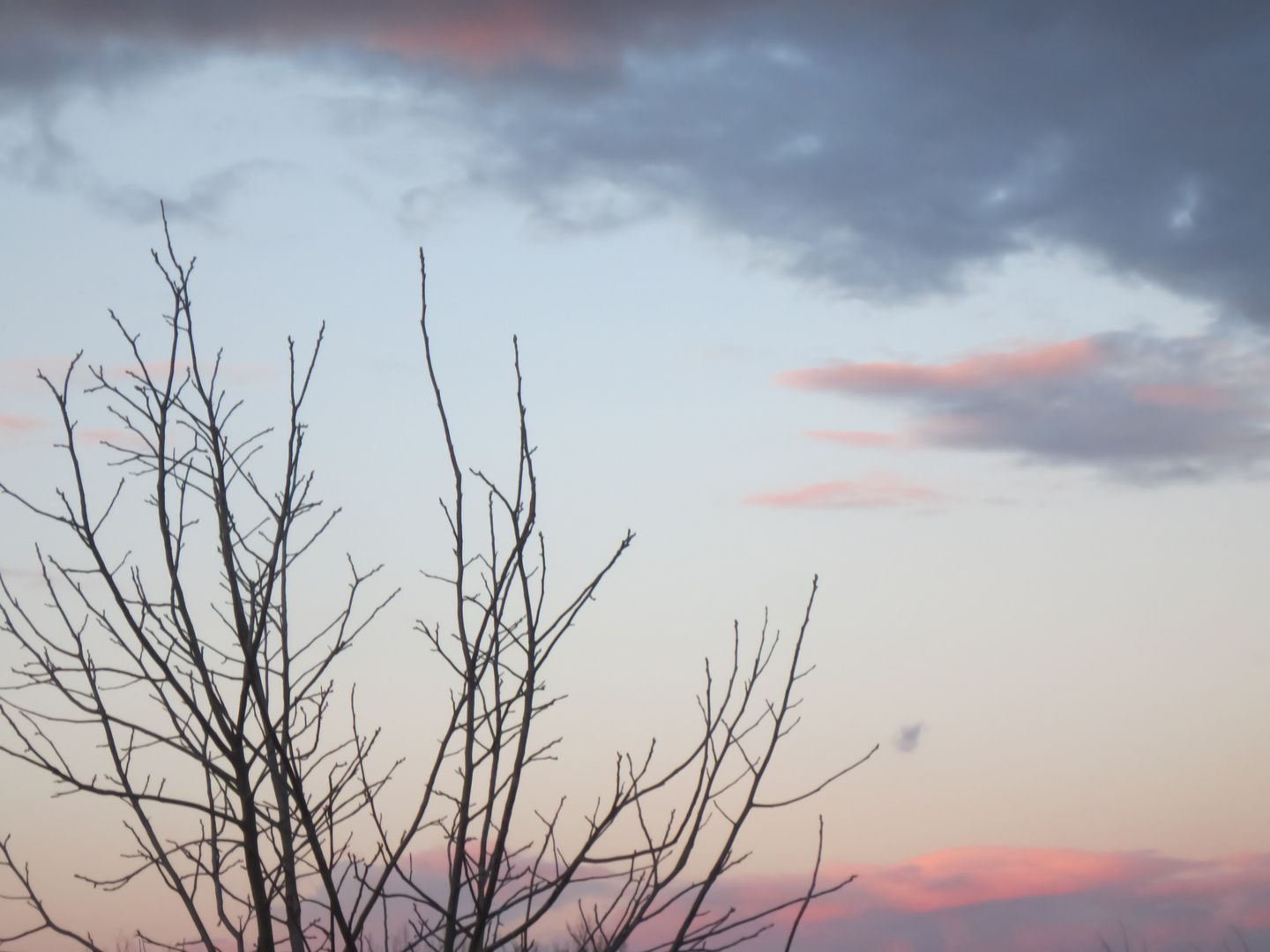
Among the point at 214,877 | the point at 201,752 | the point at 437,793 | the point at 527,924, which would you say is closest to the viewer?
the point at 527,924

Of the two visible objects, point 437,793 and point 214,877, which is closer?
point 437,793

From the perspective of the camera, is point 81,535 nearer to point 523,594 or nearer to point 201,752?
point 201,752

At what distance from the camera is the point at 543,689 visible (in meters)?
4.67

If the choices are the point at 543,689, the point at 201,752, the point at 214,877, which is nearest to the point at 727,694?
the point at 543,689

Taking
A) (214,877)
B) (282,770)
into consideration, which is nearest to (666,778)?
(282,770)

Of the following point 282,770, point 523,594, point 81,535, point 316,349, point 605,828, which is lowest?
point 605,828

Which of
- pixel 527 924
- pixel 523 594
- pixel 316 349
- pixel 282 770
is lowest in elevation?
pixel 527 924

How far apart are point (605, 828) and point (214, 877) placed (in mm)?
2272

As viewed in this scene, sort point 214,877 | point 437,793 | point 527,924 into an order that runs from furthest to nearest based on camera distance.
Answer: point 214,877 → point 437,793 → point 527,924

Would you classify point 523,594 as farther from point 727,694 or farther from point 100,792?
point 100,792

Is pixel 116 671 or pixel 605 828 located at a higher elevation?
pixel 116 671

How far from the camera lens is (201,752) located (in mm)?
5141

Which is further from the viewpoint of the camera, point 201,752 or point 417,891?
point 201,752

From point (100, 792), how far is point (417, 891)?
129 centimetres
